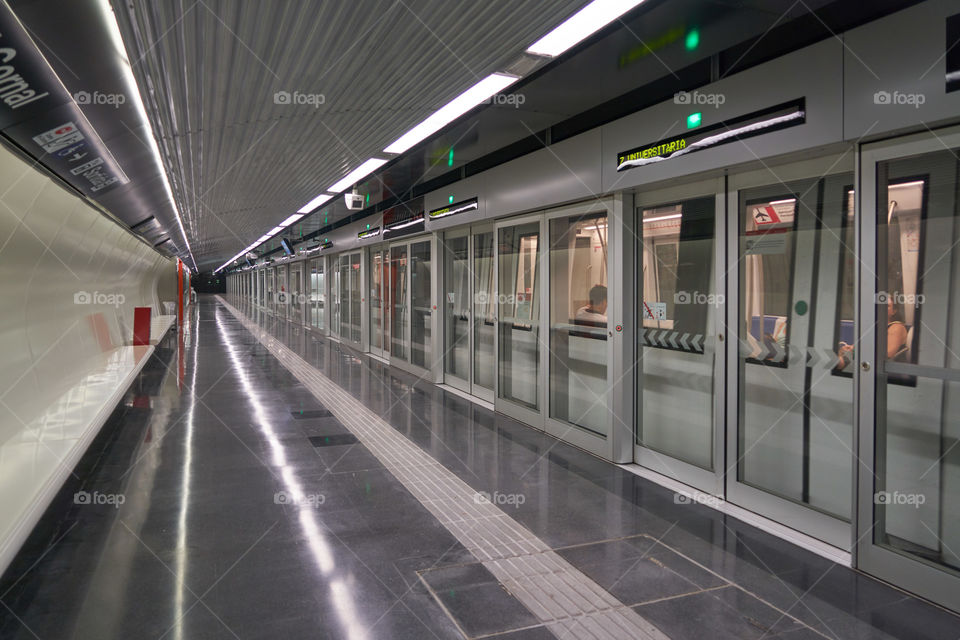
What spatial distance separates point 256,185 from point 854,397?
7.73 m

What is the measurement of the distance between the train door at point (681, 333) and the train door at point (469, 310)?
9.84ft

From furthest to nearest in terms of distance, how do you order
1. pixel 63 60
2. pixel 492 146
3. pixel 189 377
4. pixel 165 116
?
pixel 189 377 → pixel 492 146 → pixel 165 116 → pixel 63 60

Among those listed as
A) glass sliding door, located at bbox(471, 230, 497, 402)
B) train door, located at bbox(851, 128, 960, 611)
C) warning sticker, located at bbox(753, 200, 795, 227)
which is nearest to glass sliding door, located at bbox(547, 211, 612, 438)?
warning sticker, located at bbox(753, 200, 795, 227)

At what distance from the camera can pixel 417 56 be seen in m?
3.62

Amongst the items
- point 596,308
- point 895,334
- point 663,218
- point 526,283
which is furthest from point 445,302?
point 895,334

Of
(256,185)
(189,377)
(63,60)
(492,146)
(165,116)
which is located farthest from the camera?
(189,377)

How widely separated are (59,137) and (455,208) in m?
4.60

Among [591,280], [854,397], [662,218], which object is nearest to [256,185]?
[591,280]

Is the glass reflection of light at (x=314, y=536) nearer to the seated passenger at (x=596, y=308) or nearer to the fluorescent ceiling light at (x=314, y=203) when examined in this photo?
the seated passenger at (x=596, y=308)

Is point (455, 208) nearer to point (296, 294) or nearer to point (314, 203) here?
point (314, 203)

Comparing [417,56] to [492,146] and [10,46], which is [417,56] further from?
[492,146]

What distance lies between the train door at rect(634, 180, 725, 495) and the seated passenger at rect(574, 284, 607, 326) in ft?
1.28

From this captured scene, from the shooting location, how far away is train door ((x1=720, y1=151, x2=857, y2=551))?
366 centimetres

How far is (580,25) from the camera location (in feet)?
10.8
